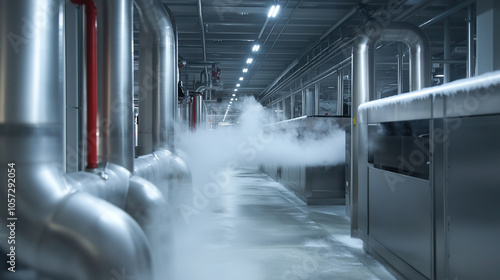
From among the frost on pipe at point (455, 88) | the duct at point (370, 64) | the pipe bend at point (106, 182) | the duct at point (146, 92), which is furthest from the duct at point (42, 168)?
the duct at point (370, 64)

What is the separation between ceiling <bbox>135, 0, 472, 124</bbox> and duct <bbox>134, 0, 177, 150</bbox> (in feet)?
5.69

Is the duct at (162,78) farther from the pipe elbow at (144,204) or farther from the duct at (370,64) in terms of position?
the duct at (370,64)

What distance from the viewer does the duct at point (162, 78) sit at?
180 inches

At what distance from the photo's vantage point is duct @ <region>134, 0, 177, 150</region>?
4570 mm

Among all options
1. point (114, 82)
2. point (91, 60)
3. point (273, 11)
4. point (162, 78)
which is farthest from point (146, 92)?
point (273, 11)

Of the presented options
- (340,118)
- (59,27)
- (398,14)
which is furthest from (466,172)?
(340,118)

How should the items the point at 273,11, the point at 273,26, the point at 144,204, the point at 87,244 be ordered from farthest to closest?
the point at 273,26, the point at 273,11, the point at 144,204, the point at 87,244

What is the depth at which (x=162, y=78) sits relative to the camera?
470 cm

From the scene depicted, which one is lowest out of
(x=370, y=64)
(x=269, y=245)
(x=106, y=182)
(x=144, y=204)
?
(x=269, y=245)

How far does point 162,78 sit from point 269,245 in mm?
2394

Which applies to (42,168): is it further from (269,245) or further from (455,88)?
(269,245)

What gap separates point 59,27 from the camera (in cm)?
173

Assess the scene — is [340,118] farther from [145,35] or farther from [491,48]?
[145,35]

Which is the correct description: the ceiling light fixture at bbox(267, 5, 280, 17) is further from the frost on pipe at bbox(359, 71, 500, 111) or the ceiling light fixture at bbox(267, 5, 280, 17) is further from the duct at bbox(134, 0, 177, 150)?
the frost on pipe at bbox(359, 71, 500, 111)
